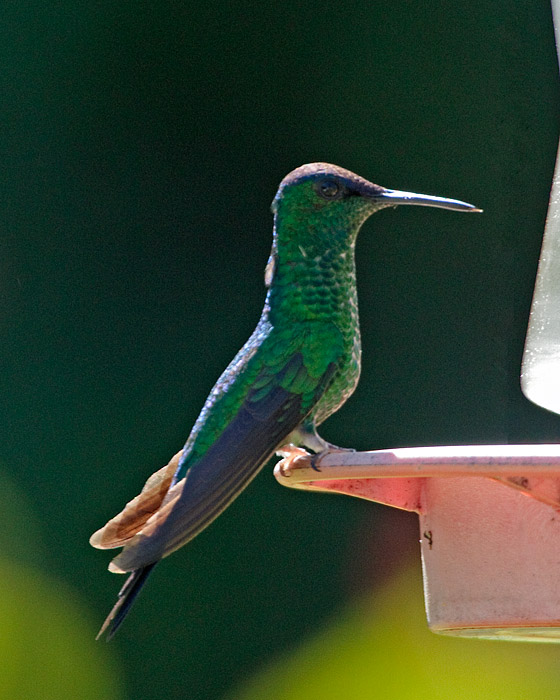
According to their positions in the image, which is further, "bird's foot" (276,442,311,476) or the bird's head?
the bird's head

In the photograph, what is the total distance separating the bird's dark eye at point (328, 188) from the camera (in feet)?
6.99

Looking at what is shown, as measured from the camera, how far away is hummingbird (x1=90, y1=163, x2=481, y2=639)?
5.90ft

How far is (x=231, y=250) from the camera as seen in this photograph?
4.44 m

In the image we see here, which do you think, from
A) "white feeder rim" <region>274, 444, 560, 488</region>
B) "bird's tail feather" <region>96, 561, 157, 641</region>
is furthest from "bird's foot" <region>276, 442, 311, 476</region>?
"bird's tail feather" <region>96, 561, 157, 641</region>

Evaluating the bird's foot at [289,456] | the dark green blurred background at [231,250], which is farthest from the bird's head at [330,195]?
the dark green blurred background at [231,250]

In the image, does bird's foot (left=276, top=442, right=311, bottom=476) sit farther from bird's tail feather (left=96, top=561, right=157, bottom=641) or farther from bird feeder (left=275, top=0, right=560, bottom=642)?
bird's tail feather (left=96, top=561, right=157, bottom=641)

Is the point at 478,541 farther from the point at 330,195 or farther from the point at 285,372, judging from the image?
the point at 330,195

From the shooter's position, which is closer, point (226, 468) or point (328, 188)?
point (226, 468)

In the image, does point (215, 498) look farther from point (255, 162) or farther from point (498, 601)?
point (255, 162)

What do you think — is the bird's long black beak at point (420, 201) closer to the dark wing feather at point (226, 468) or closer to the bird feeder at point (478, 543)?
the dark wing feather at point (226, 468)

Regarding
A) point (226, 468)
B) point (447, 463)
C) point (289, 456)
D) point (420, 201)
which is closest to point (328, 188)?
point (420, 201)

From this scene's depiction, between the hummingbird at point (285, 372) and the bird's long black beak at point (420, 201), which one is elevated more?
the bird's long black beak at point (420, 201)

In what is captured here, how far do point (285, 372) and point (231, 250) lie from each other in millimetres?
2457

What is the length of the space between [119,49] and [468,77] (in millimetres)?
1325
